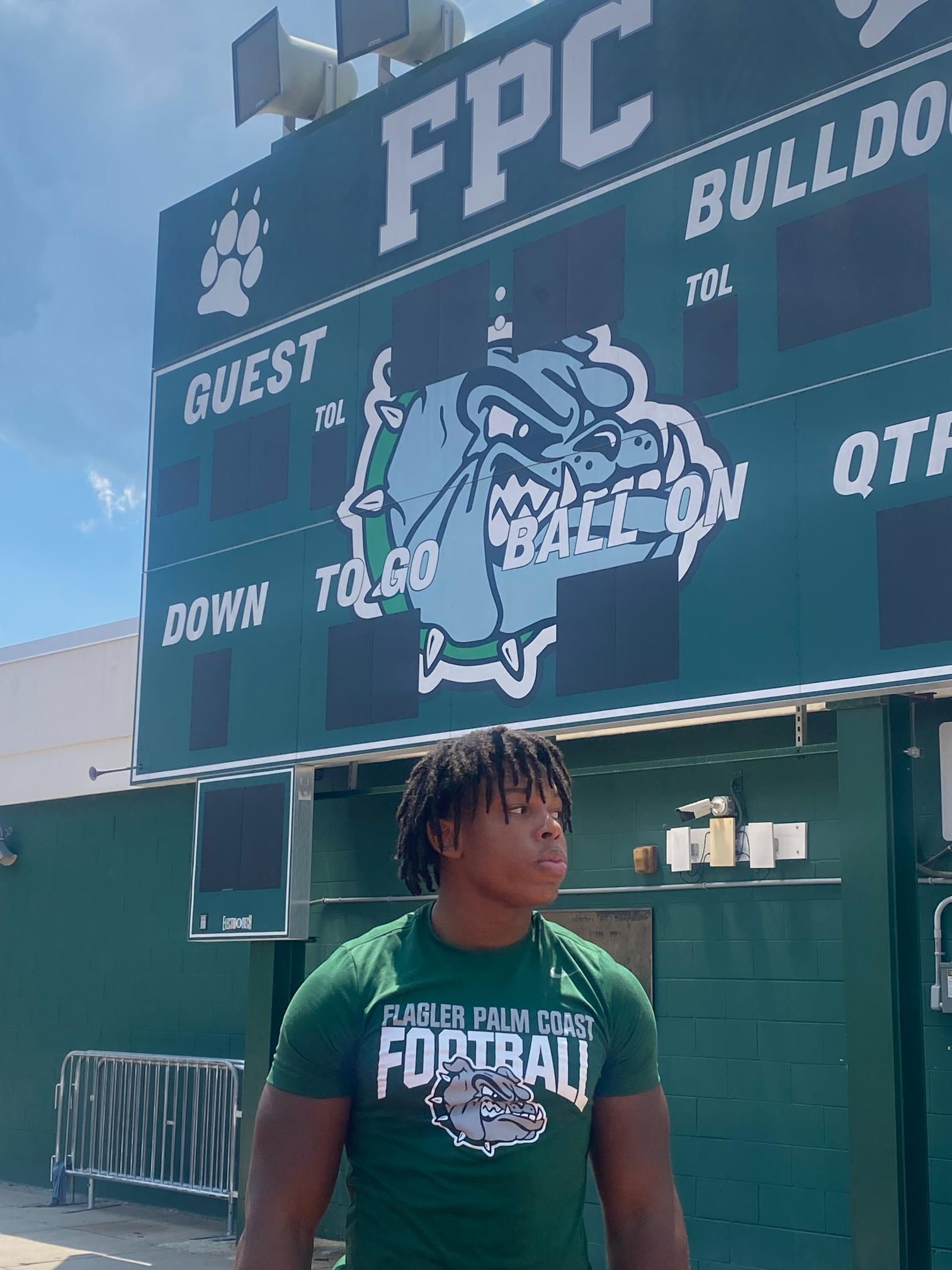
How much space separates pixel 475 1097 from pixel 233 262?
922 cm

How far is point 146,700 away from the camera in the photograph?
10.3m

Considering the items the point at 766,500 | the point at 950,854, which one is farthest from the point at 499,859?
the point at 950,854

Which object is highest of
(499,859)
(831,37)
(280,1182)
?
(831,37)

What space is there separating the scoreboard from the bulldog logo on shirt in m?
4.57

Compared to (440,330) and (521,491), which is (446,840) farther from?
(440,330)

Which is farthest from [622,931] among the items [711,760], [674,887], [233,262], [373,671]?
[233,262]

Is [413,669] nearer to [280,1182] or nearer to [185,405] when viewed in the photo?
[185,405]

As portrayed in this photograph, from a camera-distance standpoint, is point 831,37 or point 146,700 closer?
point 831,37

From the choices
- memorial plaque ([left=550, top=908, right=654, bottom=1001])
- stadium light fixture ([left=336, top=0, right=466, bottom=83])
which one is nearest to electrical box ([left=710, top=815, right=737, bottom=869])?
memorial plaque ([left=550, top=908, right=654, bottom=1001])

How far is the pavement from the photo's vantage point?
369 inches

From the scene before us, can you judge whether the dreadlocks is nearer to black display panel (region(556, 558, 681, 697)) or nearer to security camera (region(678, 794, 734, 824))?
black display panel (region(556, 558, 681, 697))

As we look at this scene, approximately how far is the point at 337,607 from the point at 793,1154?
4.02 metres

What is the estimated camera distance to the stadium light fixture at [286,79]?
10883 millimetres

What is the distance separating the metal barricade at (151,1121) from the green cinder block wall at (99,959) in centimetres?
30
